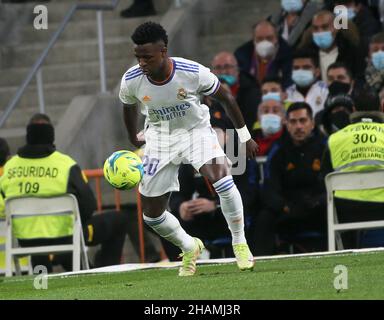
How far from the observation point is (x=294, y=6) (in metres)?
18.1

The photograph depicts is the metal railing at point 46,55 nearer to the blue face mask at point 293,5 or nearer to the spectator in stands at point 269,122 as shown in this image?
the blue face mask at point 293,5

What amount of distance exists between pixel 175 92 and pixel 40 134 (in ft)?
11.7

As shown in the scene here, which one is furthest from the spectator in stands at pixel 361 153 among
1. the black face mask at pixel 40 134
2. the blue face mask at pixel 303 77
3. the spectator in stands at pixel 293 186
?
the black face mask at pixel 40 134

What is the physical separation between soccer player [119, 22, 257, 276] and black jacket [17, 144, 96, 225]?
2.67 meters

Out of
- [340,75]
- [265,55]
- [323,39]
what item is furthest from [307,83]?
[265,55]

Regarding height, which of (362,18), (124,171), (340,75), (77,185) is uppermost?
(362,18)

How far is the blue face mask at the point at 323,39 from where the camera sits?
17.3 m

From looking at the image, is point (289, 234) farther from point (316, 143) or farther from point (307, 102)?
point (307, 102)

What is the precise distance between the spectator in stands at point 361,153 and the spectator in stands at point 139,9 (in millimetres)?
6130

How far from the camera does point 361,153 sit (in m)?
14.6

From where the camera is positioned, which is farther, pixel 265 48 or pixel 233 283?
pixel 265 48

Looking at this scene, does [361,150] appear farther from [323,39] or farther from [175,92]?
[323,39]

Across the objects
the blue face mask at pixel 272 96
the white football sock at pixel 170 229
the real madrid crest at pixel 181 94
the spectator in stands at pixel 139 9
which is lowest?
the white football sock at pixel 170 229

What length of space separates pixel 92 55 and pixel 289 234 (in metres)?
5.70
